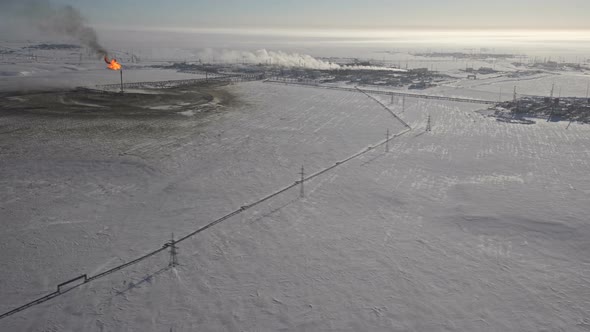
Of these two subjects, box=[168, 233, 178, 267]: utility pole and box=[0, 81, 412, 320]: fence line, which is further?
box=[168, 233, 178, 267]: utility pole

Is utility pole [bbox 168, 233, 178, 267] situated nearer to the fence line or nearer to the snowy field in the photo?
the fence line

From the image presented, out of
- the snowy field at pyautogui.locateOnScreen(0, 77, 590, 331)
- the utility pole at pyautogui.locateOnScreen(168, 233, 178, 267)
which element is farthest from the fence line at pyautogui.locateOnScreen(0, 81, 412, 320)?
the snowy field at pyautogui.locateOnScreen(0, 77, 590, 331)

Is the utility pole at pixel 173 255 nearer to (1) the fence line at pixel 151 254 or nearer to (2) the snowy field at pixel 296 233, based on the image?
(1) the fence line at pixel 151 254

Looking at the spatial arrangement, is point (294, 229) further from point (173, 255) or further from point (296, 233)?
point (173, 255)

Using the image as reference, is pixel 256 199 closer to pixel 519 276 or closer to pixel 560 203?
pixel 519 276

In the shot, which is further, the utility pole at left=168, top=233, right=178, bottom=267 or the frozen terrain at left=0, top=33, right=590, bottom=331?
the utility pole at left=168, top=233, right=178, bottom=267

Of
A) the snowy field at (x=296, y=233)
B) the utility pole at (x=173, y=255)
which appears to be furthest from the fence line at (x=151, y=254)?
the snowy field at (x=296, y=233)

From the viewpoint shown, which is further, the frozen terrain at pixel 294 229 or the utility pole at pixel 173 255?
the utility pole at pixel 173 255

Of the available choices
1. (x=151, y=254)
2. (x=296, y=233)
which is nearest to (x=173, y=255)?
(x=151, y=254)
